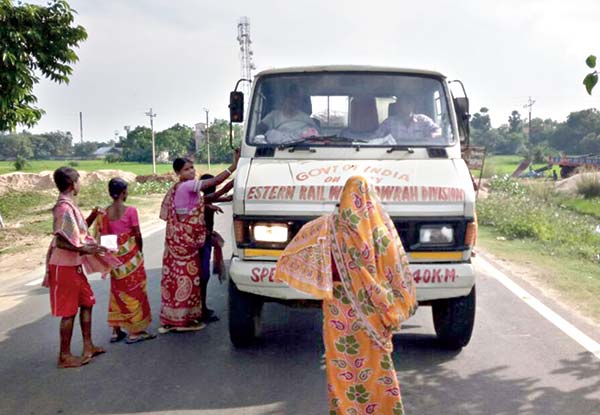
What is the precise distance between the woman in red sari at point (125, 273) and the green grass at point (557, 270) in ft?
14.1

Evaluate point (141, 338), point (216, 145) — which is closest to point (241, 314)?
point (141, 338)

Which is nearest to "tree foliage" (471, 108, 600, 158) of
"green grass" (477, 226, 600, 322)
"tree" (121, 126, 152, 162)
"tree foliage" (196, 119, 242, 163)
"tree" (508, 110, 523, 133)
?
"tree" (508, 110, 523, 133)

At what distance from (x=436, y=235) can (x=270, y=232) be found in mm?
1189

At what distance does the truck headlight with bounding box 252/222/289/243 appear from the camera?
4.63 m

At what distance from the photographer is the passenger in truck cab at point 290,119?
18.3 ft

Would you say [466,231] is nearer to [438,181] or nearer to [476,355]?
[438,181]

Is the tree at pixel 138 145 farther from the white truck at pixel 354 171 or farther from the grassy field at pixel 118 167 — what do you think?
the white truck at pixel 354 171

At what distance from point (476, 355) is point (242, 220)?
219 cm

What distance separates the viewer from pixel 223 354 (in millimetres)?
5230

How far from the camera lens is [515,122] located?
102 metres

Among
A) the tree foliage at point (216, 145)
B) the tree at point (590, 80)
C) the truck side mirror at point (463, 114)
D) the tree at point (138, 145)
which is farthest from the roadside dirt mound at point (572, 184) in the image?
the tree at point (138, 145)

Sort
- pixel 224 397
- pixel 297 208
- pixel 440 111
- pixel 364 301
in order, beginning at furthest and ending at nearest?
pixel 440 111 < pixel 297 208 < pixel 224 397 < pixel 364 301

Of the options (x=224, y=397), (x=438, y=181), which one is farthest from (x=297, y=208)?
(x=224, y=397)

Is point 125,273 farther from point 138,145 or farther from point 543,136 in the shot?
point 543,136
